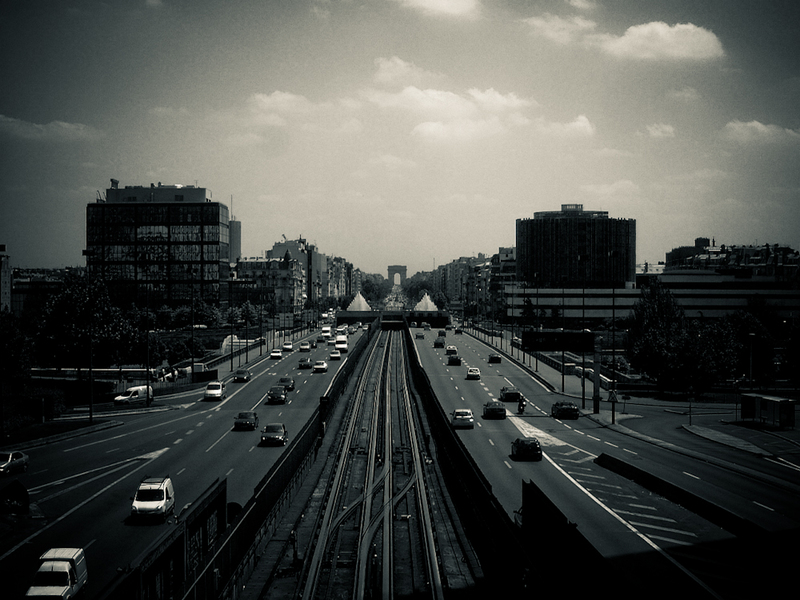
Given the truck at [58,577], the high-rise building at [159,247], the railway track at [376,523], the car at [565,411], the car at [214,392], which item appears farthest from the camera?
the high-rise building at [159,247]

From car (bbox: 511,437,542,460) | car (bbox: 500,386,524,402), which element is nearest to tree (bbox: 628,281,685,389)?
car (bbox: 500,386,524,402)

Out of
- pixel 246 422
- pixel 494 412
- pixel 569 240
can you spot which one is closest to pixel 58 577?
pixel 246 422

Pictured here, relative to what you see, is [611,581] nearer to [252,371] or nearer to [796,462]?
[796,462]

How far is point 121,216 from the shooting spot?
147250 millimetres

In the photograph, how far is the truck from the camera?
1612 centimetres

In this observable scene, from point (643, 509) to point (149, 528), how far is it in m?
18.9

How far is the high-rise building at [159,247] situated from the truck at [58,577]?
5190 inches

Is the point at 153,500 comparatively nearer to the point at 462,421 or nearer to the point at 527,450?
the point at 527,450

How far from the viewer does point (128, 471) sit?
32.2m

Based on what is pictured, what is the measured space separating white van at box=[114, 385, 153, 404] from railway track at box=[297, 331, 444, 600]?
18903 mm

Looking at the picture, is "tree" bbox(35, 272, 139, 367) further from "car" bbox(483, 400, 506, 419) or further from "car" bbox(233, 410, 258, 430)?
"car" bbox(483, 400, 506, 419)

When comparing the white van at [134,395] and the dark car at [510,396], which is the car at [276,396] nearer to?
the white van at [134,395]

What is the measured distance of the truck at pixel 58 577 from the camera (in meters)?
16.1

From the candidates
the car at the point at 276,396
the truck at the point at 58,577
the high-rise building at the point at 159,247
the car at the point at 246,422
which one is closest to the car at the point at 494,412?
the car at the point at 246,422
